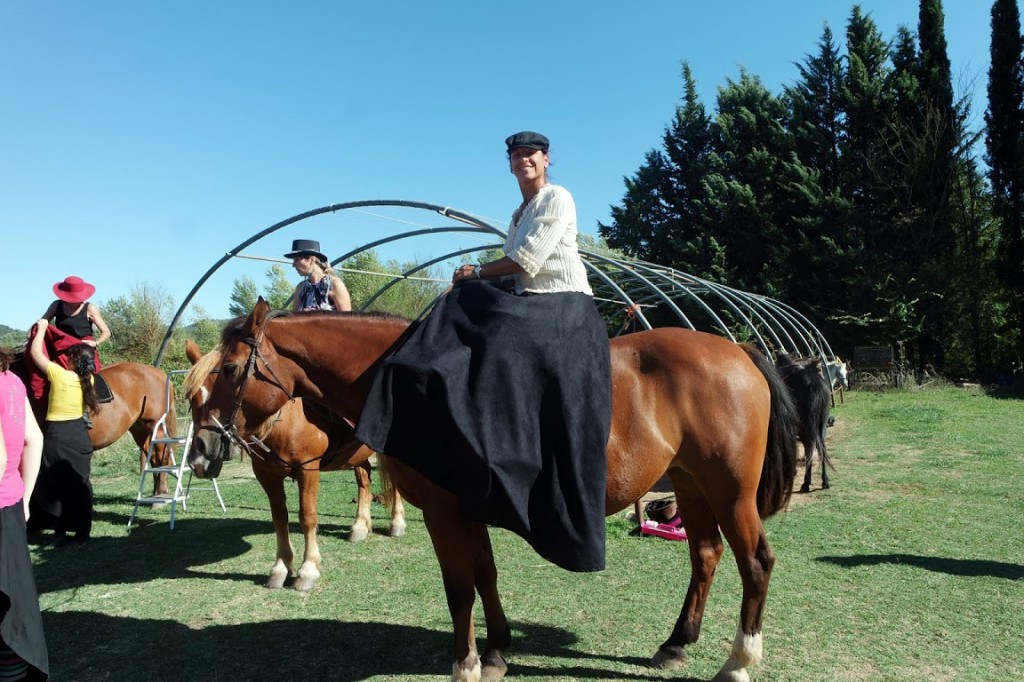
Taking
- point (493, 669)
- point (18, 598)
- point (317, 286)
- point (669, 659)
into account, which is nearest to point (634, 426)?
point (669, 659)

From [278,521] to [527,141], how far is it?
3479 millimetres

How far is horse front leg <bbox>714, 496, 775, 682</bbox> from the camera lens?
329 cm

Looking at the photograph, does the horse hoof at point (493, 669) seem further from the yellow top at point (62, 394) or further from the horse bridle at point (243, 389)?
the yellow top at point (62, 394)

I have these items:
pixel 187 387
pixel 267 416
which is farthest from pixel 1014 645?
pixel 187 387

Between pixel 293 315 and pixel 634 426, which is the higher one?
pixel 293 315

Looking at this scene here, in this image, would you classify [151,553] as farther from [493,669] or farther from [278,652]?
[493,669]

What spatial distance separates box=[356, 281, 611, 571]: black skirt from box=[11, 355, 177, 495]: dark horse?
5.79 meters

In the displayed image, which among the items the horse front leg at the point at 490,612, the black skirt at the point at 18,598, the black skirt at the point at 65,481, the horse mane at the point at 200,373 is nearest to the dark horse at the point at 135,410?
the black skirt at the point at 65,481

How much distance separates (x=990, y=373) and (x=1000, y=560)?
21.0 m

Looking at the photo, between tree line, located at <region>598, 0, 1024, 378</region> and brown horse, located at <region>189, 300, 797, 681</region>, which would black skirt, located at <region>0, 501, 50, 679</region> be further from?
tree line, located at <region>598, 0, 1024, 378</region>

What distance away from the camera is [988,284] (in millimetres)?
22406

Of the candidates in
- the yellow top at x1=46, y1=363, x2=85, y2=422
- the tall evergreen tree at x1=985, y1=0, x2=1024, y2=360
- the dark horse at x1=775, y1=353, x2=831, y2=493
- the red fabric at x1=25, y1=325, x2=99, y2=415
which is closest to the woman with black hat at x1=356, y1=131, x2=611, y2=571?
the dark horse at x1=775, y1=353, x2=831, y2=493

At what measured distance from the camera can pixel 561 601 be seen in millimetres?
4520

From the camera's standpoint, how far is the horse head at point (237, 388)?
3.49 meters
